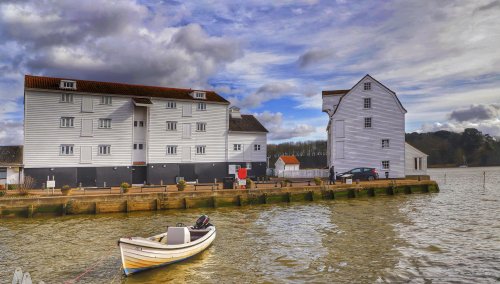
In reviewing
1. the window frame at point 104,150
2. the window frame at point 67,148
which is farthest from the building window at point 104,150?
the window frame at point 67,148

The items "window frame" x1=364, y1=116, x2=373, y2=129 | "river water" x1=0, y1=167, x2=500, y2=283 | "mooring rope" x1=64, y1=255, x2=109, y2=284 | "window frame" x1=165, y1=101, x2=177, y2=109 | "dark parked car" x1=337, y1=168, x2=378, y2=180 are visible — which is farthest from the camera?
"window frame" x1=364, y1=116, x2=373, y2=129

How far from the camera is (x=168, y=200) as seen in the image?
110 ft

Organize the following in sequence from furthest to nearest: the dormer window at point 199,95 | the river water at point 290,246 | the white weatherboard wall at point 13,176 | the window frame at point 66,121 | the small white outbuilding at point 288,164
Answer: the small white outbuilding at point 288,164 → the dormer window at point 199,95 → the window frame at point 66,121 → the white weatherboard wall at point 13,176 → the river water at point 290,246

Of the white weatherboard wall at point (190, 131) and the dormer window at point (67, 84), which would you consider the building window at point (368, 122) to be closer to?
the white weatherboard wall at point (190, 131)

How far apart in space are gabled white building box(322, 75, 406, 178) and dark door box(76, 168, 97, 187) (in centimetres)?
3077

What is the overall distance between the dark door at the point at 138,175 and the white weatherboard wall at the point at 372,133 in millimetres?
25290

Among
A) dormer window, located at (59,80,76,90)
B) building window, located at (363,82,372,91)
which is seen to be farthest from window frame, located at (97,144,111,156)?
building window, located at (363,82,372,91)

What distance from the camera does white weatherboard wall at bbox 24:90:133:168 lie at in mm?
42250

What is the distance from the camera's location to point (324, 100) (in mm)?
59062

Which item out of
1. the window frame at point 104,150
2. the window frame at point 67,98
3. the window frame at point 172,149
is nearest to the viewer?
the window frame at point 67,98

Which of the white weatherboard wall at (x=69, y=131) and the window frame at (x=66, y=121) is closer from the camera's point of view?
the white weatherboard wall at (x=69, y=131)

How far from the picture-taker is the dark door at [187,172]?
49.5 m

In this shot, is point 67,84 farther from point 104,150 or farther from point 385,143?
point 385,143

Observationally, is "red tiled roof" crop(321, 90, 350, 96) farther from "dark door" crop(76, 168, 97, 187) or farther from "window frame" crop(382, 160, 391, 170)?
"dark door" crop(76, 168, 97, 187)
